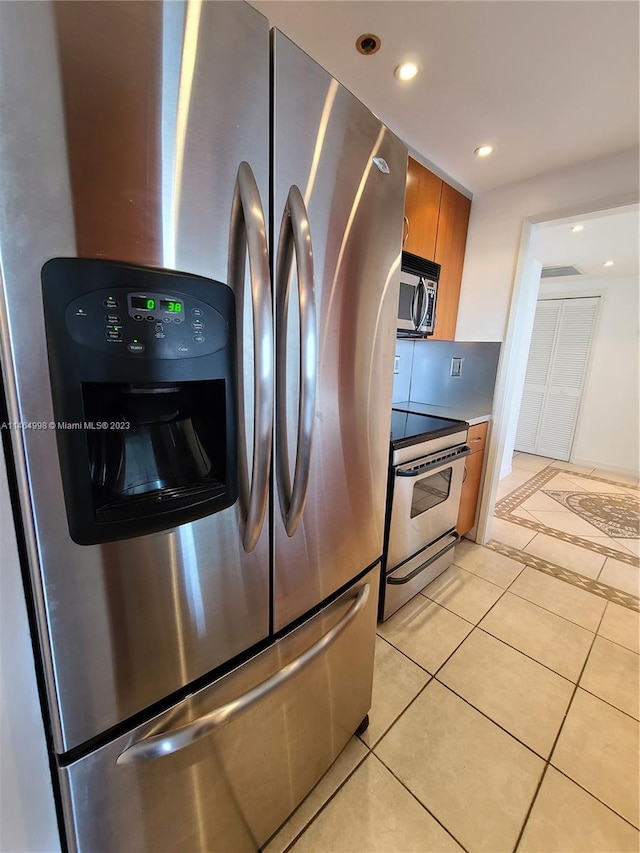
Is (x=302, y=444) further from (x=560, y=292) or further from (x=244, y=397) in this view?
(x=560, y=292)

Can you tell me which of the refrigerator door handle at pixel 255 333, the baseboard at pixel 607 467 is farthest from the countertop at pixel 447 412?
the baseboard at pixel 607 467

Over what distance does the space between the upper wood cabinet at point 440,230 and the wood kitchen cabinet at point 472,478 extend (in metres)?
0.71

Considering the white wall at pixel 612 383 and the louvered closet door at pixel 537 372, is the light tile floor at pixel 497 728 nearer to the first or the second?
the white wall at pixel 612 383

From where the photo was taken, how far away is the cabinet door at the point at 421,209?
72.2 inches


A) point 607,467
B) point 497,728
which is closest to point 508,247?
point 497,728

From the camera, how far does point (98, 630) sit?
0.58 metres

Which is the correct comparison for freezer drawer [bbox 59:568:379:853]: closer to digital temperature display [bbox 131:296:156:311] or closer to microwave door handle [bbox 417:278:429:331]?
digital temperature display [bbox 131:296:156:311]

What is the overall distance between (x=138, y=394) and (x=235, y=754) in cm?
87

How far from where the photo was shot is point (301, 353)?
2.39ft

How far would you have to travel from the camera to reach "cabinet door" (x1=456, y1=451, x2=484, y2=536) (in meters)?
2.40

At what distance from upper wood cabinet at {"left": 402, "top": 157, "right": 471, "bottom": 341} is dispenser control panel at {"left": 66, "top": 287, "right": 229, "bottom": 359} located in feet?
5.40

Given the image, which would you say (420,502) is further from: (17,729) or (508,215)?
(508,215)

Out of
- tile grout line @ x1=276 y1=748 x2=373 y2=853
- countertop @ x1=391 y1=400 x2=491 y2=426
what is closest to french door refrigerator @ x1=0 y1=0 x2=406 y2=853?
tile grout line @ x1=276 y1=748 x2=373 y2=853

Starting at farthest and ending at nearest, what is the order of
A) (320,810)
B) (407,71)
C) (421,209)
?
(421,209) < (407,71) < (320,810)
